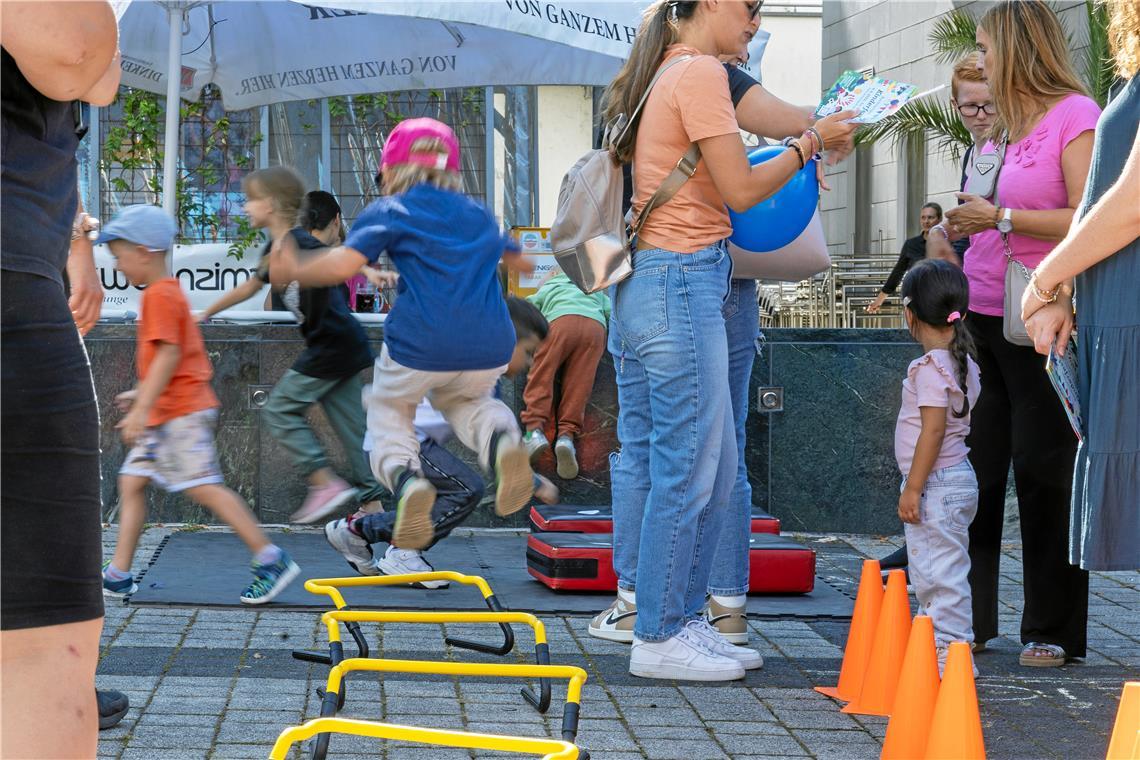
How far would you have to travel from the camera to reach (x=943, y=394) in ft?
16.2

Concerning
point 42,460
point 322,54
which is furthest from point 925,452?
point 322,54

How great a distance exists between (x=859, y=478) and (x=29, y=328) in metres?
6.58

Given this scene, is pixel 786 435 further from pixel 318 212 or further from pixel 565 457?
pixel 318 212

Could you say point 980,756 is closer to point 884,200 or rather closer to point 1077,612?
point 1077,612

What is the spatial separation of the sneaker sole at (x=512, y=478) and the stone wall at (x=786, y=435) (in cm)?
292

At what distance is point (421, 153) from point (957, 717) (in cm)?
281

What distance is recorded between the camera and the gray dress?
330 cm

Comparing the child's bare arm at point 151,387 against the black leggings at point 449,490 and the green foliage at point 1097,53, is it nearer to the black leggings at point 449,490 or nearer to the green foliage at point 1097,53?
the black leggings at point 449,490

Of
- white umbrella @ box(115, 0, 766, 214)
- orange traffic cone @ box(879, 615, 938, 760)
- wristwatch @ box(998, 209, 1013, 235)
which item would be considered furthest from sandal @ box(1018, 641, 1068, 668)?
white umbrella @ box(115, 0, 766, 214)

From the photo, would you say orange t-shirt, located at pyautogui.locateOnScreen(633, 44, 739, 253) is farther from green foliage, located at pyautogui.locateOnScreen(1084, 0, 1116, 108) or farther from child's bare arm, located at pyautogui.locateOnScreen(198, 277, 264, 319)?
green foliage, located at pyautogui.locateOnScreen(1084, 0, 1116, 108)

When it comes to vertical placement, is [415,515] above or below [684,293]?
below

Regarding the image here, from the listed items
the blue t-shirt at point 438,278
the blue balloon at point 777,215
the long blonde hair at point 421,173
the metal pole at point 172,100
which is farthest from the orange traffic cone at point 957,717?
the metal pole at point 172,100

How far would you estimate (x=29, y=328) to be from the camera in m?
2.22

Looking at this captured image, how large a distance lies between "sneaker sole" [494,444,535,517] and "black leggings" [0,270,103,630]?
9.90 ft
